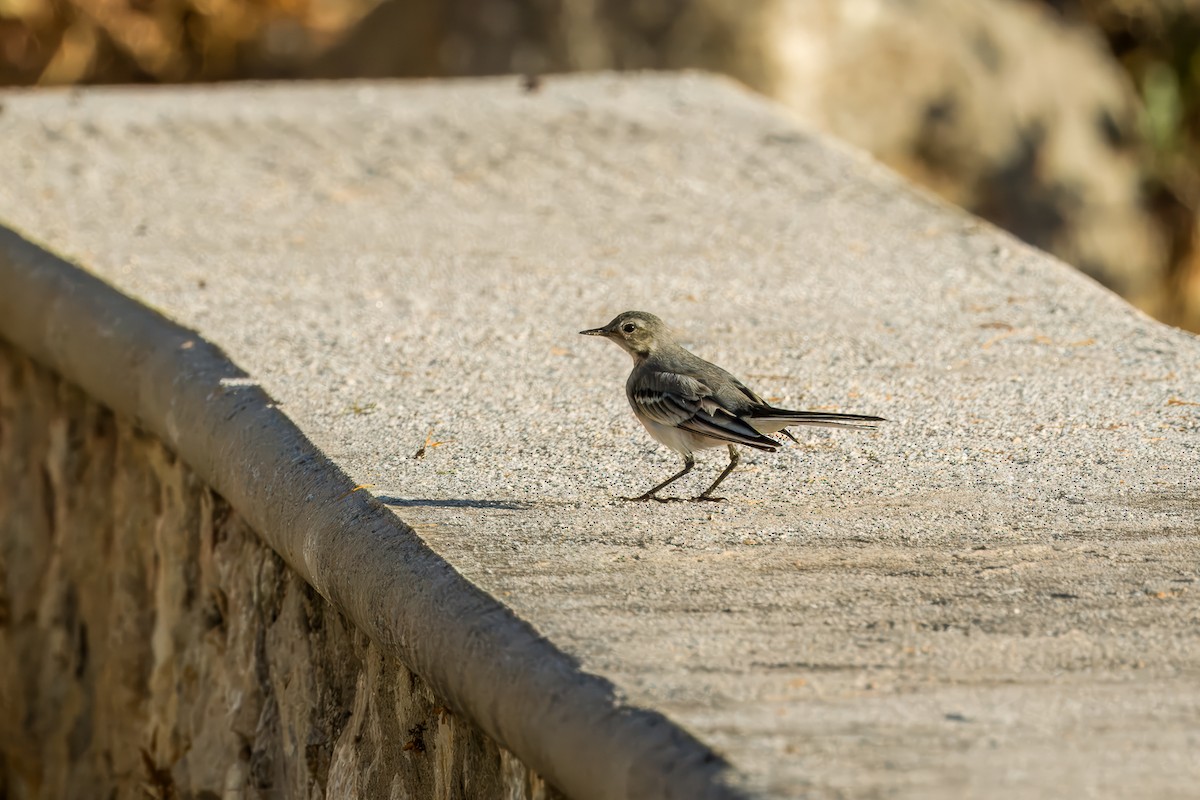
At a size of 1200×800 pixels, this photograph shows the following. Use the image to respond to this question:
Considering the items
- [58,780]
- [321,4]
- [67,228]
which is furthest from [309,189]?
[321,4]

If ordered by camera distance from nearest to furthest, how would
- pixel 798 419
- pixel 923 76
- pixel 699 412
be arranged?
pixel 798 419, pixel 699 412, pixel 923 76

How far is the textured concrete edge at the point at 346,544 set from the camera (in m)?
2.19

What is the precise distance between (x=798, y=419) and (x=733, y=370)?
1210mm

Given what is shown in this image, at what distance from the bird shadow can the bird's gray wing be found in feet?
1.01

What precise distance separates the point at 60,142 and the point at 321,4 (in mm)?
5824

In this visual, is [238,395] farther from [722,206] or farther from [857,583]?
[722,206]

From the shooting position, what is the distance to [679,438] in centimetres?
315

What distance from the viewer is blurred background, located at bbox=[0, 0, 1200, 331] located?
8.02 metres

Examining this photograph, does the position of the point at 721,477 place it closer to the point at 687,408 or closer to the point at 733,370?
the point at 687,408

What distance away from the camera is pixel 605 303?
187 inches

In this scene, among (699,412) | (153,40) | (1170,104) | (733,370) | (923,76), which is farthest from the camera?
(153,40)

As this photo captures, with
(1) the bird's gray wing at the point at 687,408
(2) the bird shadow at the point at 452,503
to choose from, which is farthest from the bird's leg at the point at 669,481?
(2) the bird shadow at the point at 452,503

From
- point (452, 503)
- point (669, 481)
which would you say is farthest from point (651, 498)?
point (452, 503)

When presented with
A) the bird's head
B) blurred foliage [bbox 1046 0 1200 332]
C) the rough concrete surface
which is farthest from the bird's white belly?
blurred foliage [bbox 1046 0 1200 332]
